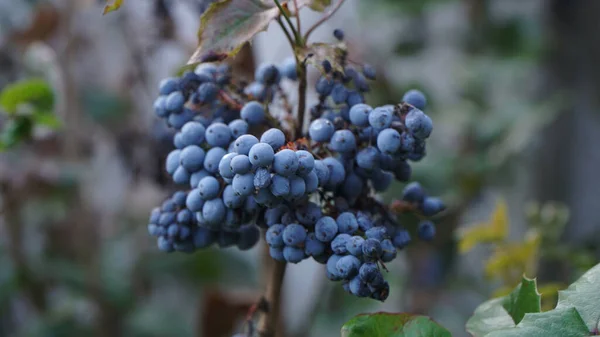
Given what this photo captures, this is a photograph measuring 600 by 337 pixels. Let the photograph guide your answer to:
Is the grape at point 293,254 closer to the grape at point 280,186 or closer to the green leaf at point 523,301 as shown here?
the grape at point 280,186

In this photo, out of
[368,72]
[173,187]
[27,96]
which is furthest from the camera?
[173,187]

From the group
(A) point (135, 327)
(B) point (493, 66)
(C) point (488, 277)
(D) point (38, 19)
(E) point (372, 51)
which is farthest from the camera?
(E) point (372, 51)

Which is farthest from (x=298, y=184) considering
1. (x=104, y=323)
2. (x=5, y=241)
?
(x=5, y=241)

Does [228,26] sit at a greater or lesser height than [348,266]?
greater

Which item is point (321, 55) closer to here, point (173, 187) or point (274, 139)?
point (274, 139)

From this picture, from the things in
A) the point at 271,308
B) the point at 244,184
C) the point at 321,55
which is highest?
the point at 321,55

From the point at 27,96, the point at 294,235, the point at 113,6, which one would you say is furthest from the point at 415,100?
the point at 27,96

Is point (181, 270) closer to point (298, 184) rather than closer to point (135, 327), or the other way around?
point (135, 327)
